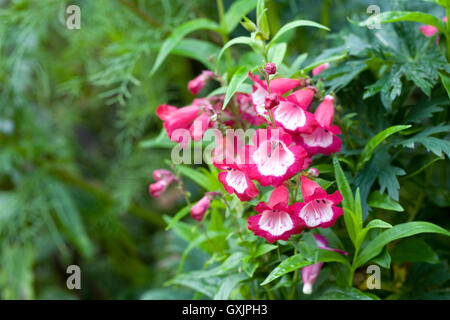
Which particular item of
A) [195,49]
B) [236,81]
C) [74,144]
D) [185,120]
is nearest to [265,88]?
[236,81]

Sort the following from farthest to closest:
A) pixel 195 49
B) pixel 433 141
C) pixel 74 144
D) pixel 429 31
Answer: pixel 74 144 < pixel 195 49 < pixel 429 31 < pixel 433 141

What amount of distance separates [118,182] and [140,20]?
0.53 metres

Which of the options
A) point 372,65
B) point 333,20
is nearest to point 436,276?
point 372,65

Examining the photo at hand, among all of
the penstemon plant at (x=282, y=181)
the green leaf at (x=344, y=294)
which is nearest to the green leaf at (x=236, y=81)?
the penstemon plant at (x=282, y=181)

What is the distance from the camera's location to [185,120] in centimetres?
66

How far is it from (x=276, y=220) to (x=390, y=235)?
6.5 inches

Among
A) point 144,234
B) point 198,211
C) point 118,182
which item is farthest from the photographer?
point 144,234

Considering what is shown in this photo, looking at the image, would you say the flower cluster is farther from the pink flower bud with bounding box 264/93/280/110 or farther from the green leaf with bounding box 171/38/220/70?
the green leaf with bounding box 171/38/220/70

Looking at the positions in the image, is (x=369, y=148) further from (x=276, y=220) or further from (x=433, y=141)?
(x=276, y=220)

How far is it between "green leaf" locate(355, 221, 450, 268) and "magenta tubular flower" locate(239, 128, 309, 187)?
168 mm

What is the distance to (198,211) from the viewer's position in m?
0.66

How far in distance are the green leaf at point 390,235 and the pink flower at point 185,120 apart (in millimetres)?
286

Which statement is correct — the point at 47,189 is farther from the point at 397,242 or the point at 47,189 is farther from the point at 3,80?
the point at 397,242

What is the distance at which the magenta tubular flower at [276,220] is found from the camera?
538mm
